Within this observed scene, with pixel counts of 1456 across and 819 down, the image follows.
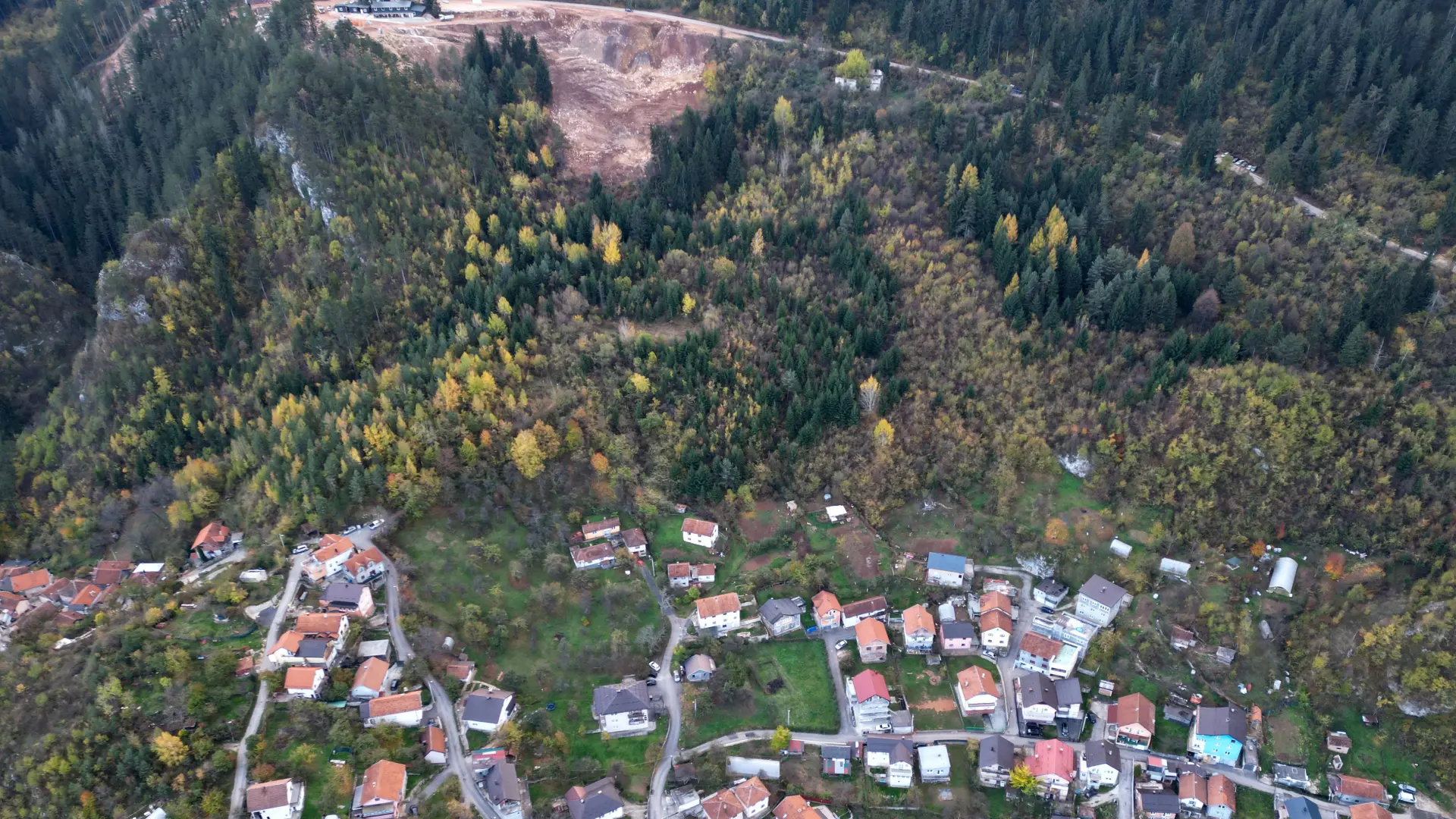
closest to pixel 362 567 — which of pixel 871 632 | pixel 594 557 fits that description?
pixel 594 557

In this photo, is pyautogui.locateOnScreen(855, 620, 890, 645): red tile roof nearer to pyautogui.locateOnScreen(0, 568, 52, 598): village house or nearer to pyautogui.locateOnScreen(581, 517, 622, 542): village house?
pyautogui.locateOnScreen(581, 517, 622, 542): village house

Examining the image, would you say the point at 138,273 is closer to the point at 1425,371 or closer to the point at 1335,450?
the point at 1335,450

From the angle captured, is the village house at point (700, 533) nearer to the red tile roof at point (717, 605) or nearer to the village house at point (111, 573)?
the red tile roof at point (717, 605)

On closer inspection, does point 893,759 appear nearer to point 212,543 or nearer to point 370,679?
point 370,679

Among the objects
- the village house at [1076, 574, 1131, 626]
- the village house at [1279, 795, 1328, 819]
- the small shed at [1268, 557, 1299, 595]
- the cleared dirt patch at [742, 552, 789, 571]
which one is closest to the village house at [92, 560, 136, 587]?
the cleared dirt patch at [742, 552, 789, 571]

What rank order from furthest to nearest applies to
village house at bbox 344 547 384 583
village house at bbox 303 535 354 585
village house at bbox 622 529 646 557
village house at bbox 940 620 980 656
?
village house at bbox 622 529 646 557, village house at bbox 344 547 384 583, village house at bbox 303 535 354 585, village house at bbox 940 620 980 656

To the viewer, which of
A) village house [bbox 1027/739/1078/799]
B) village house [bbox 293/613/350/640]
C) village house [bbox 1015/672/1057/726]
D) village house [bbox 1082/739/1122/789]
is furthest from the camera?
village house [bbox 293/613/350/640]
